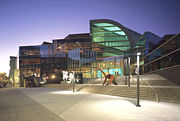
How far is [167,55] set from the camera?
23.9 m

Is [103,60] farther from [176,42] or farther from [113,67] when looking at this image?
[176,42]

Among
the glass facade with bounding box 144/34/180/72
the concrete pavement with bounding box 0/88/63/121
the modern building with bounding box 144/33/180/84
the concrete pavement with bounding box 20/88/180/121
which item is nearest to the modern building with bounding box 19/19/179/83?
the glass facade with bounding box 144/34/180/72

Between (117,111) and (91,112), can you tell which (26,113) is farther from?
(117,111)

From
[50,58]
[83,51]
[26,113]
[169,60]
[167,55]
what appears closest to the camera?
[26,113]

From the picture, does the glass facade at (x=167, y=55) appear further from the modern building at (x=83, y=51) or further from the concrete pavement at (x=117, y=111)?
the modern building at (x=83, y=51)

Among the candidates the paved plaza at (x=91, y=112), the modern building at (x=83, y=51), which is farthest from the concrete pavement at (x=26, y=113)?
the modern building at (x=83, y=51)

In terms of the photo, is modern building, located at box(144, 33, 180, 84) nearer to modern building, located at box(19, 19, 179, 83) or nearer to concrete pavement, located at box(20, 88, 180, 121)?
concrete pavement, located at box(20, 88, 180, 121)

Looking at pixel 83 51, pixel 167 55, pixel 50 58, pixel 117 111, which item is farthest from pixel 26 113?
pixel 50 58

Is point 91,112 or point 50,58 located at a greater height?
point 50,58

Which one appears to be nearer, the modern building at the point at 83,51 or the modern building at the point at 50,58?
the modern building at the point at 83,51

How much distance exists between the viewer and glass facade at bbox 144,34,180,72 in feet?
66.4

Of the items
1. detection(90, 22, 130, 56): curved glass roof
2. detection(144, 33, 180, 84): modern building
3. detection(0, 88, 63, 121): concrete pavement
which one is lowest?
detection(0, 88, 63, 121): concrete pavement

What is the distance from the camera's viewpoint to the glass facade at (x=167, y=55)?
66.4 ft

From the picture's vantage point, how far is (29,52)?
72.0 m
